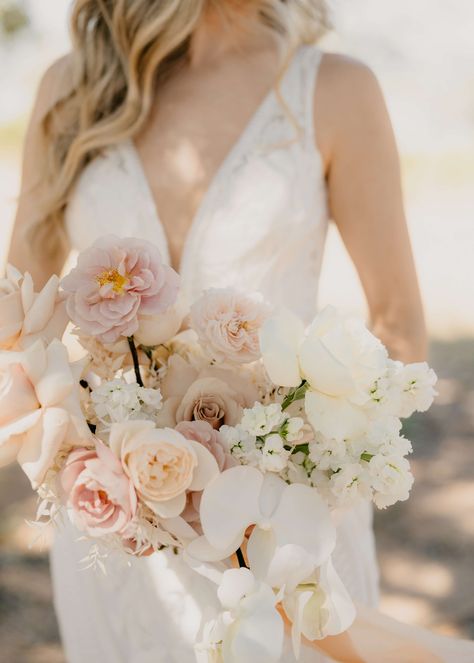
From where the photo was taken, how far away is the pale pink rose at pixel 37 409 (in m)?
0.93

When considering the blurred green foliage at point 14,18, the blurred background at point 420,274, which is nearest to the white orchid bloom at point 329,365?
the blurred background at point 420,274

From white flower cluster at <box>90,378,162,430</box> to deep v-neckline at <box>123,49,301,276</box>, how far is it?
40.8 inches

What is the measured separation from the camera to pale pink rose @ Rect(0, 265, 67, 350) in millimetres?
976

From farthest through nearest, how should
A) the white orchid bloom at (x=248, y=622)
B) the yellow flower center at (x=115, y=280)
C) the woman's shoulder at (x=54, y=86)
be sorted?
1. the woman's shoulder at (x=54, y=86)
2. the yellow flower center at (x=115, y=280)
3. the white orchid bloom at (x=248, y=622)

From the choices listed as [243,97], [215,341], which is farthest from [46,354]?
[243,97]

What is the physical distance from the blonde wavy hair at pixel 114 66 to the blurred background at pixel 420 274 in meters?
0.19

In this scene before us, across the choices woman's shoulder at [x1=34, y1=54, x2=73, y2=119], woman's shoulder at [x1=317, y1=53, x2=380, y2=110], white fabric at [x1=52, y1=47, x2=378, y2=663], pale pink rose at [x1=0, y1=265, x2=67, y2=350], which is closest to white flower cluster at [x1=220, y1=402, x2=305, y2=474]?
pale pink rose at [x1=0, y1=265, x2=67, y2=350]

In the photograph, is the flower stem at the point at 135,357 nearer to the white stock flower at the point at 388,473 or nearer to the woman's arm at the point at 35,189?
the white stock flower at the point at 388,473

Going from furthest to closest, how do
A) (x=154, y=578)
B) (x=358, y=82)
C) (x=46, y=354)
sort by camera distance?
(x=358, y=82) < (x=154, y=578) < (x=46, y=354)

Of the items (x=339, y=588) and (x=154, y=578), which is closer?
(x=339, y=588)

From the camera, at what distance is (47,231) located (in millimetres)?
2150

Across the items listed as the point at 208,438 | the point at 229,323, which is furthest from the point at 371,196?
the point at 208,438

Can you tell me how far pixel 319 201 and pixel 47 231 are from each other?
0.68m

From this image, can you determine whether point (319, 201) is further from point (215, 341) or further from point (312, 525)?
point (312, 525)
